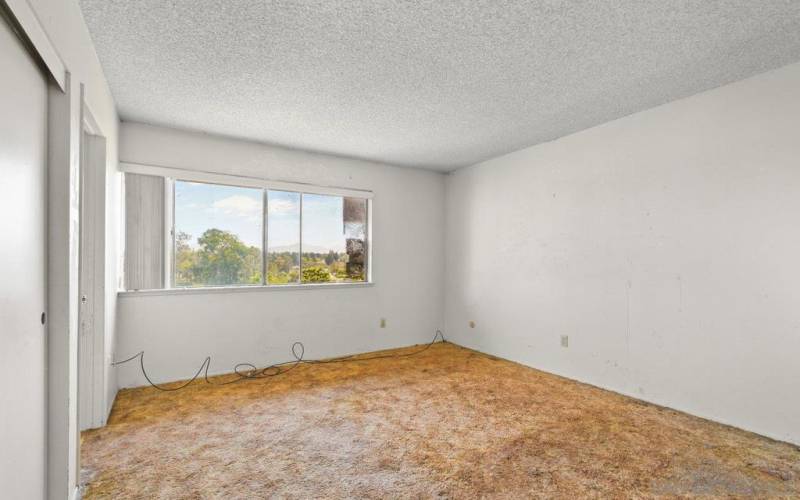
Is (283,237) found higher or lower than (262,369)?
higher

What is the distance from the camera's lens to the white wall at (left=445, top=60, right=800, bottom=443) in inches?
106

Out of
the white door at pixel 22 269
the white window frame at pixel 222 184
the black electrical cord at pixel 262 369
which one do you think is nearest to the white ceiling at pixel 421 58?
the white window frame at pixel 222 184

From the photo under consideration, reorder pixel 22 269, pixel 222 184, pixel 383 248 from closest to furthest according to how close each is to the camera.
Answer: pixel 22 269, pixel 222 184, pixel 383 248

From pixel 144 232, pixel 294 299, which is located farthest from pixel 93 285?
pixel 294 299

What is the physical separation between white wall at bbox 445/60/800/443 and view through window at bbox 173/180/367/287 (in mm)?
1991

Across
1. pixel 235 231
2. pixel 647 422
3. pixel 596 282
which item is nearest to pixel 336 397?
pixel 235 231

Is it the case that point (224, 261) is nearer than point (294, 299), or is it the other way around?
point (224, 261)

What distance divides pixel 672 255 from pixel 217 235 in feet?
14.2

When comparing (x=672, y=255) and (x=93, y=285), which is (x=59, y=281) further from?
(x=672, y=255)

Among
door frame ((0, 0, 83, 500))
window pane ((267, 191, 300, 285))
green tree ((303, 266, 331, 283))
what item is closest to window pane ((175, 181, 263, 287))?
window pane ((267, 191, 300, 285))

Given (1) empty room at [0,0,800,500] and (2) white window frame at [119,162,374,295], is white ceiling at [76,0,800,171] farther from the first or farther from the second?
(2) white window frame at [119,162,374,295]

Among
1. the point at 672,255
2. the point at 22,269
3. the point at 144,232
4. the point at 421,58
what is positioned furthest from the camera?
the point at 144,232

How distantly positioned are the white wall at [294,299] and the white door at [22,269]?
93.8 inches

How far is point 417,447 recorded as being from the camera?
8.35ft
